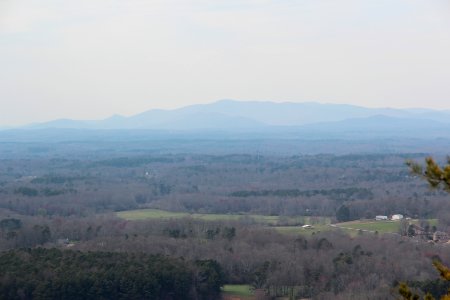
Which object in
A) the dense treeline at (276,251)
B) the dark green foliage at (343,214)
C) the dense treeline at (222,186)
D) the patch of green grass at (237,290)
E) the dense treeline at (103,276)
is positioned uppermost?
the dense treeline at (103,276)

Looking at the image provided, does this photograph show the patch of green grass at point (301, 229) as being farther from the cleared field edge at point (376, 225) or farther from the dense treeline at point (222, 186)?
the dense treeline at point (222, 186)

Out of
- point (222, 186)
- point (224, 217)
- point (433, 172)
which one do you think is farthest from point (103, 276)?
point (222, 186)

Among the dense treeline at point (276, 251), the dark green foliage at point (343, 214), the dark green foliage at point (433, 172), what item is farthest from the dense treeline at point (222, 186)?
the dark green foliage at point (433, 172)

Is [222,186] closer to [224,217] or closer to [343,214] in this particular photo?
[224,217]

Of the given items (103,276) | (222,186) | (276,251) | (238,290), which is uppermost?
(103,276)

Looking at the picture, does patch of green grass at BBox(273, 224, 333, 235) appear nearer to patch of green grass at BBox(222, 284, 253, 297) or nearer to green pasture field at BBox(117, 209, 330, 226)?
green pasture field at BBox(117, 209, 330, 226)

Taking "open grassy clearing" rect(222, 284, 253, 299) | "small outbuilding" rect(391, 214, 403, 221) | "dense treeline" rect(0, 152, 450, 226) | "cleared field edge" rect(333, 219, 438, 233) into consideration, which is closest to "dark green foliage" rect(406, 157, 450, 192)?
"open grassy clearing" rect(222, 284, 253, 299)
